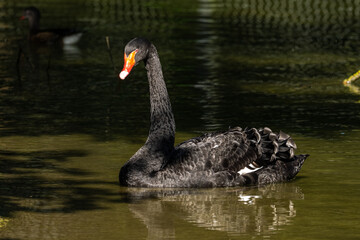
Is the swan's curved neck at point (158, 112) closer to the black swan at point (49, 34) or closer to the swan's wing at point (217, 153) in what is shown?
the swan's wing at point (217, 153)

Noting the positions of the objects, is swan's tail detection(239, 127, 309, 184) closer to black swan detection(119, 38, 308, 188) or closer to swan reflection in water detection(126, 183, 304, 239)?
black swan detection(119, 38, 308, 188)

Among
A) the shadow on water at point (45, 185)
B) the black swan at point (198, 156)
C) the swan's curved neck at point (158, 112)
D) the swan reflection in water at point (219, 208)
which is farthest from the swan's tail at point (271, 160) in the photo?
the shadow on water at point (45, 185)

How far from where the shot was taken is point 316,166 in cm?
1130

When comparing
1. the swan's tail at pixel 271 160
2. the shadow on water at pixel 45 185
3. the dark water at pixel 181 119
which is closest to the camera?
the dark water at pixel 181 119

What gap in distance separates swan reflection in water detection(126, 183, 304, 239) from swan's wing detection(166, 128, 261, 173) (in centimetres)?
27

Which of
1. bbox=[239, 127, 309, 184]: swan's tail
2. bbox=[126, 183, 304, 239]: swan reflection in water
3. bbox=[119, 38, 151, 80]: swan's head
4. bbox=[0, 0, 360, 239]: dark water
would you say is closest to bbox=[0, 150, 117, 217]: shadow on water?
bbox=[0, 0, 360, 239]: dark water

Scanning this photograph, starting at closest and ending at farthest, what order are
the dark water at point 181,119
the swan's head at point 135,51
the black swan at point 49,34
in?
the dark water at point 181,119
the swan's head at point 135,51
the black swan at point 49,34

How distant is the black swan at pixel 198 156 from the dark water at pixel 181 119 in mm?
156

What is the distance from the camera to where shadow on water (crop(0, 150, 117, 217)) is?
9544mm

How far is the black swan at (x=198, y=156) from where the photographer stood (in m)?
10.2

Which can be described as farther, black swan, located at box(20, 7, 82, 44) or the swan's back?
→ black swan, located at box(20, 7, 82, 44)

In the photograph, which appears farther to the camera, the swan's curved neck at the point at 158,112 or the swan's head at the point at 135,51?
the swan's curved neck at the point at 158,112

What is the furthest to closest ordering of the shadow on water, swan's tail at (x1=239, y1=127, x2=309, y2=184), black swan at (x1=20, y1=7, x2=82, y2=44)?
black swan at (x1=20, y1=7, x2=82, y2=44), swan's tail at (x1=239, y1=127, x2=309, y2=184), the shadow on water

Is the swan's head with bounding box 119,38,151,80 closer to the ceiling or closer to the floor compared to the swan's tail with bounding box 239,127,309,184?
closer to the ceiling
